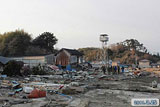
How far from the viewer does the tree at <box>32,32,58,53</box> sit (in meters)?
41.8

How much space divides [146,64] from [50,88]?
141 feet

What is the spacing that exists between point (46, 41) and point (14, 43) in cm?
770

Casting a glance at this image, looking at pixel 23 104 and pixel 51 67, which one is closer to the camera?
pixel 23 104

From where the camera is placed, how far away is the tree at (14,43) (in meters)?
38.4

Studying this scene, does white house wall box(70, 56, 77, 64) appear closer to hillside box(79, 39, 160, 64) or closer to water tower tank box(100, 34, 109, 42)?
water tower tank box(100, 34, 109, 42)

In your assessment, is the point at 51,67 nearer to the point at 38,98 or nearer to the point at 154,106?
the point at 38,98

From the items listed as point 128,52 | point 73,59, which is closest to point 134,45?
point 128,52

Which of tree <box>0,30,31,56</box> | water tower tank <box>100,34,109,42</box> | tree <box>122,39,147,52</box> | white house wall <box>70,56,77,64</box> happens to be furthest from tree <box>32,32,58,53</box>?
tree <box>122,39,147,52</box>

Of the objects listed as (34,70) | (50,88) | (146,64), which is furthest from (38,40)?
(50,88)

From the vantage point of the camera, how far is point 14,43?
38156 millimetres

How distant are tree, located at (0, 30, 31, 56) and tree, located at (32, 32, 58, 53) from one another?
2.12 m

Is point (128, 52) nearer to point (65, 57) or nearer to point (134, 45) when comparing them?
point (134, 45)

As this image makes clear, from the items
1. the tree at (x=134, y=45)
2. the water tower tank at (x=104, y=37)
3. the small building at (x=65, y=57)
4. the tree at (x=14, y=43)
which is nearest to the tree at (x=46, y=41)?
the tree at (x=14, y=43)

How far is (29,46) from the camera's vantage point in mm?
41844
